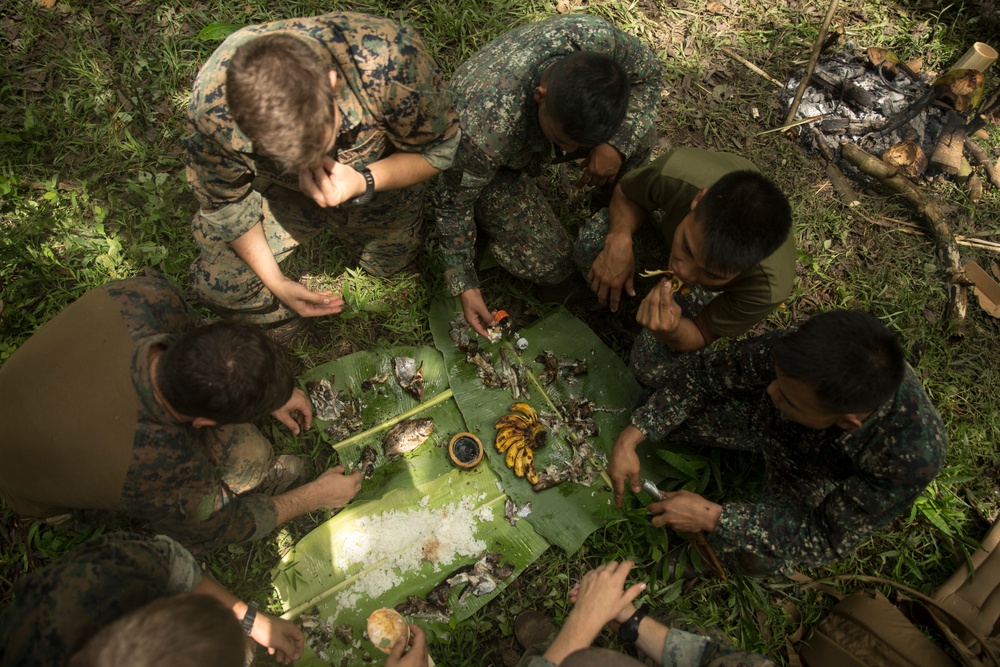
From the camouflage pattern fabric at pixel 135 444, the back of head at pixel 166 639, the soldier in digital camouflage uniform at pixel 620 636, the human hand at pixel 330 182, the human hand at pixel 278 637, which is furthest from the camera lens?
the human hand at pixel 278 637

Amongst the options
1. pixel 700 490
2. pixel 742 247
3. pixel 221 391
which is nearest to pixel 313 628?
pixel 221 391

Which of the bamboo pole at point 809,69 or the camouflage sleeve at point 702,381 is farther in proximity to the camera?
the bamboo pole at point 809,69

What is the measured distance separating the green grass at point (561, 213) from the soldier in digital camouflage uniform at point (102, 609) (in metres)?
1.51

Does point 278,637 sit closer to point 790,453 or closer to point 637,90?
point 790,453

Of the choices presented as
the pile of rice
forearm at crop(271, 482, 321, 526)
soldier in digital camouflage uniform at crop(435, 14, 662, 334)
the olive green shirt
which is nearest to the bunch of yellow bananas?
the pile of rice

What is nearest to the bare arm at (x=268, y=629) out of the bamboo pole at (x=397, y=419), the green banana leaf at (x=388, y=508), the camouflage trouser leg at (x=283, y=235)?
the green banana leaf at (x=388, y=508)

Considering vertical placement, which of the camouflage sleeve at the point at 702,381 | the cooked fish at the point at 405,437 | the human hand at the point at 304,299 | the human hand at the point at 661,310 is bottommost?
the cooked fish at the point at 405,437

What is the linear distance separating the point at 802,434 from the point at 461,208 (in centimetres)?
275

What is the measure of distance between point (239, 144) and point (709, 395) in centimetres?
337

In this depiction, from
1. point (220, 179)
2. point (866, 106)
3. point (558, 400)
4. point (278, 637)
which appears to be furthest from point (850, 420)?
point (866, 106)

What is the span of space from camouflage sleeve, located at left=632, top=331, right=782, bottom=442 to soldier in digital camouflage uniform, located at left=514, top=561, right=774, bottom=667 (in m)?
1.04

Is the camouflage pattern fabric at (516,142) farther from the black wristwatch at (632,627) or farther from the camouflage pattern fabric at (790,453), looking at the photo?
the black wristwatch at (632,627)

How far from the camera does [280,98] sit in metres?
2.91

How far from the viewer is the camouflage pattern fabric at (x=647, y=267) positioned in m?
4.42
